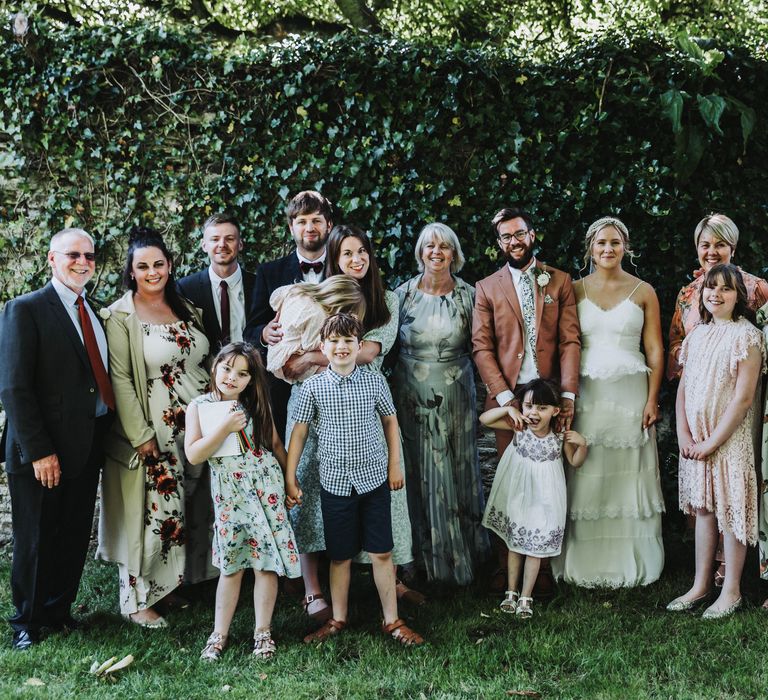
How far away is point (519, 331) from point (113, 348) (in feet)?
7.76

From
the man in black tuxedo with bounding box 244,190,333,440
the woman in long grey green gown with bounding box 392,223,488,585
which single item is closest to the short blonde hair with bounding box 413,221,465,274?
the woman in long grey green gown with bounding box 392,223,488,585

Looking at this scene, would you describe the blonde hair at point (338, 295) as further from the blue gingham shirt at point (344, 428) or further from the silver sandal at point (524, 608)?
the silver sandal at point (524, 608)

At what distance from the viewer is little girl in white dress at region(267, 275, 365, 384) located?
3658 mm

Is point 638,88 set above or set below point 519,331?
above

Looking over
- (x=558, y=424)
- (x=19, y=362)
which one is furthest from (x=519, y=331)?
(x=19, y=362)

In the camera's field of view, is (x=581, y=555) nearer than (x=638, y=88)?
Yes

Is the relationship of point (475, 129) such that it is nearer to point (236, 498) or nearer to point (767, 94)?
point (767, 94)

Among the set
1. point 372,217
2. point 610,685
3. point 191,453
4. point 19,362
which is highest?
point 372,217

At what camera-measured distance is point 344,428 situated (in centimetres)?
350

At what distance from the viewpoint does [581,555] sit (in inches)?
168

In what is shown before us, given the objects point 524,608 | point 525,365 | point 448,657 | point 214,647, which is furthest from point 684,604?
point 214,647

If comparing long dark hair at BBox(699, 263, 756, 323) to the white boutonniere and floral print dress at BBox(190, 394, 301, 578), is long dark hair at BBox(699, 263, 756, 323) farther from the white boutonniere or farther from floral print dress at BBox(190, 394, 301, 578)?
floral print dress at BBox(190, 394, 301, 578)

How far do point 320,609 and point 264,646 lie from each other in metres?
0.47

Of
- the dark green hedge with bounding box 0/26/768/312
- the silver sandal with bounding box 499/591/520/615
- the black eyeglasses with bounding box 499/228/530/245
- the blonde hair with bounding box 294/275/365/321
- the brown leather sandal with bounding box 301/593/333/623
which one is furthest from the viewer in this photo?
the dark green hedge with bounding box 0/26/768/312
